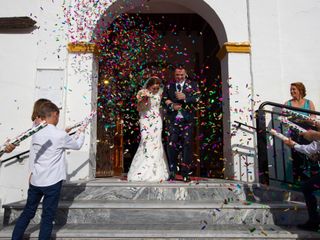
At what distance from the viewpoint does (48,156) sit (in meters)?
3.07

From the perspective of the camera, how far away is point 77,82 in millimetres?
5484

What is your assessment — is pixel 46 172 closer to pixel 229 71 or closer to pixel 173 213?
pixel 173 213

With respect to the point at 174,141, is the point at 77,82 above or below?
above

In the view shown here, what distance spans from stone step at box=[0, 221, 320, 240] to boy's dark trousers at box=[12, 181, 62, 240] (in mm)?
258

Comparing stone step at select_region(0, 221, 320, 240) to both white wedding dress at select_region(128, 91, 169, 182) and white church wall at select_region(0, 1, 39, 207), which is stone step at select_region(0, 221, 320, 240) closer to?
white wedding dress at select_region(128, 91, 169, 182)

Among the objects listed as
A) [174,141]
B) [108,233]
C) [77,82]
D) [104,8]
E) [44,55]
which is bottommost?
[108,233]

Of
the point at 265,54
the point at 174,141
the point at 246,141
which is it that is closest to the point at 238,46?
the point at 265,54

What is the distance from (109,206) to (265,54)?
3.95 meters

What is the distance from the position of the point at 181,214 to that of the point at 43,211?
1.58 m

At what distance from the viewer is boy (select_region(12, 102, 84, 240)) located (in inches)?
117

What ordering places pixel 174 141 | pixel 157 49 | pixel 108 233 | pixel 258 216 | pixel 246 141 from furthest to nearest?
pixel 157 49
pixel 246 141
pixel 174 141
pixel 258 216
pixel 108 233

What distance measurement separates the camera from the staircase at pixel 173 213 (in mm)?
3192

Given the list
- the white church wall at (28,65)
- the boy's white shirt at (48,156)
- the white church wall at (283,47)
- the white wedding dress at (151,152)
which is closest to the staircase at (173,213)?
the boy's white shirt at (48,156)

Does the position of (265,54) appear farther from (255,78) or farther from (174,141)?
(174,141)
